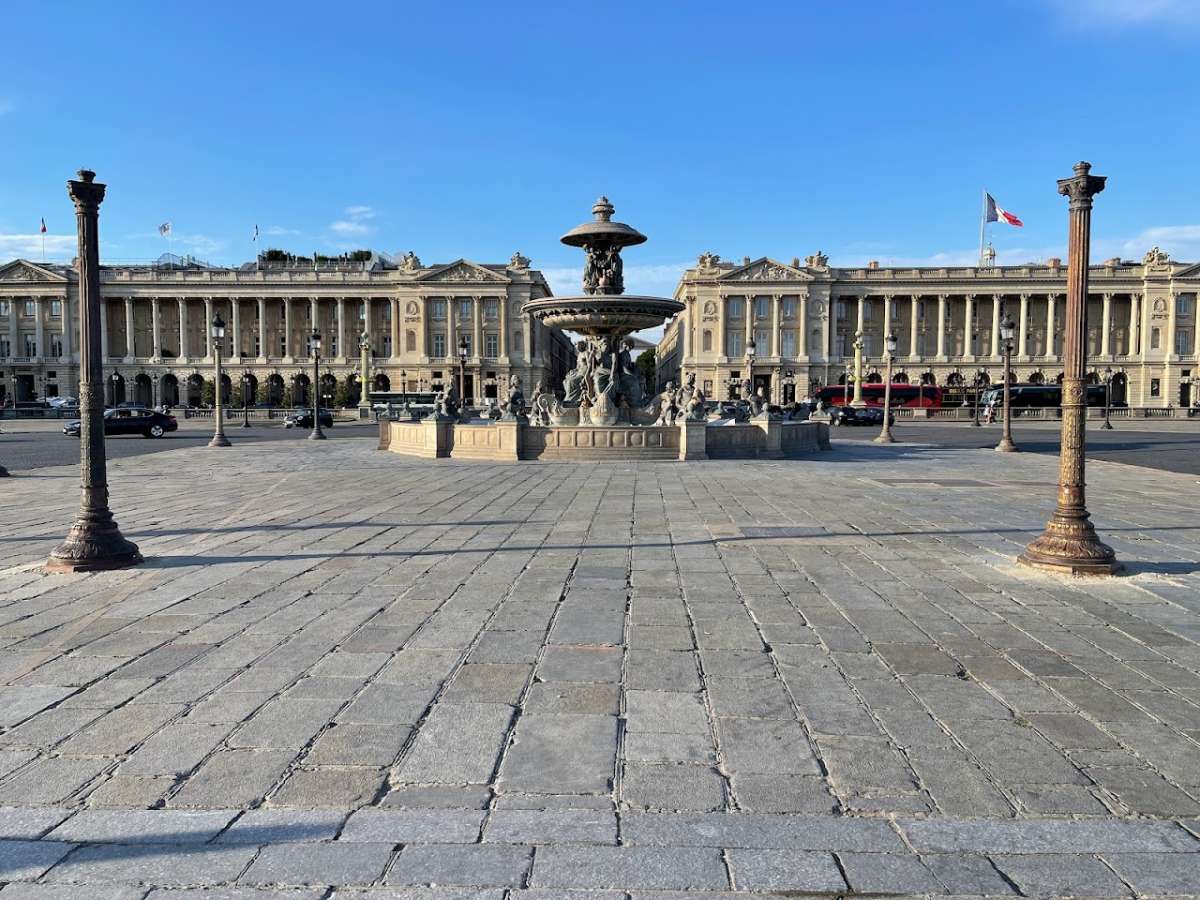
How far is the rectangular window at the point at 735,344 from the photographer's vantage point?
3866 inches

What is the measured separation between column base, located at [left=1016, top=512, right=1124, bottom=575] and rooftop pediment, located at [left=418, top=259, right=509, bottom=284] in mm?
96013

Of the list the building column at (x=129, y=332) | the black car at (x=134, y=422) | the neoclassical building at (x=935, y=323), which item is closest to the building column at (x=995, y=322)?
the neoclassical building at (x=935, y=323)

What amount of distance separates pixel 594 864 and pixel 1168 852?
1923 mm

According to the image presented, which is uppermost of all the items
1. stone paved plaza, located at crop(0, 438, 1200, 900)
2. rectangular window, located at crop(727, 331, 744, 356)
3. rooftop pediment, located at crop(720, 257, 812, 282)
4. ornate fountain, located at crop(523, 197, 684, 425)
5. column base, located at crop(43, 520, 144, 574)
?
rooftop pediment, located at crop(720, 257, 812, 282)

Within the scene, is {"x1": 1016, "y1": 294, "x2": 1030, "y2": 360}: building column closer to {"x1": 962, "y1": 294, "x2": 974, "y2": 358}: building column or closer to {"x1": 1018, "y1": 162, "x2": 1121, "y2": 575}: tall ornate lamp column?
{"x1": 962, "y1": 294, "x2": 974, "y2": 358}: building column

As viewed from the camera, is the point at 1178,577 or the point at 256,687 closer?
the point at 256,687

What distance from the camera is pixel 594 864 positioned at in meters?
2.75

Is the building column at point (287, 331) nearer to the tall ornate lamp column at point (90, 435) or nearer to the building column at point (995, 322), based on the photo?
the building column at point (995, 322)

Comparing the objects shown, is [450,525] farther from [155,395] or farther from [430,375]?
[155,395]

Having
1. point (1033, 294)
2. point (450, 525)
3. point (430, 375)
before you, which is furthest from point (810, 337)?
point (450, 525)

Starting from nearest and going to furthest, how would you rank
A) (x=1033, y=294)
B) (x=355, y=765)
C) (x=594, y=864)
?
(x=594, y=864) → (x=355, y=765) → (x=1033, y=294)

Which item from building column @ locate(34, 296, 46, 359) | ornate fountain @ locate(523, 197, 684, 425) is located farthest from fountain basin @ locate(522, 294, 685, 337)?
building column @ locate(34, 296, 46, 359)

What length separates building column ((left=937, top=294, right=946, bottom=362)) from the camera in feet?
325

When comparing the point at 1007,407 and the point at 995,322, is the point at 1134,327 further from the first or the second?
the point at 1007,407
